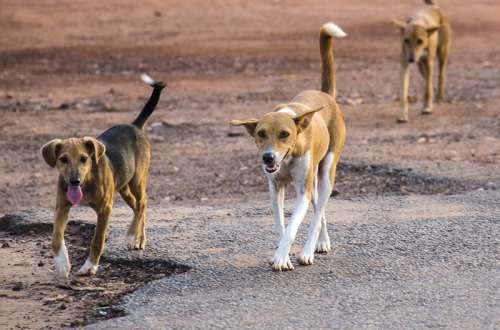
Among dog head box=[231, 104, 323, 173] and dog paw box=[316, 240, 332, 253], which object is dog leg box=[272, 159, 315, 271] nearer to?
dog head box=[231, 104, 323, 173]

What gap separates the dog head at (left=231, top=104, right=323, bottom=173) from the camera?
820 cm

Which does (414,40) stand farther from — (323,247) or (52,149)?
(52,149)

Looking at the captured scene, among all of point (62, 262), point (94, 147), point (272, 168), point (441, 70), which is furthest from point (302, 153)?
point (441, 70)

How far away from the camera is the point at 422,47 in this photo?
17.0 meters

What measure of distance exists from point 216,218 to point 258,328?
2.91 metres

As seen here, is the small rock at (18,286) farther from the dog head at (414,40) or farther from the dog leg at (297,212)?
the dog head at (414,40)

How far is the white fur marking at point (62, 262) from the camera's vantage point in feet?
27.8

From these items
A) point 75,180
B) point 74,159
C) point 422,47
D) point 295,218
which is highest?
point 74,159

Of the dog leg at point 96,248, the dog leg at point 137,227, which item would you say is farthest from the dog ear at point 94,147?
the dog leg at point 137,227

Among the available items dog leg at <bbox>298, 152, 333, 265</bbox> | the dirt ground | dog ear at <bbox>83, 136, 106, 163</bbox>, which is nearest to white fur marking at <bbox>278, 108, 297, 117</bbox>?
dog leg at <bbox>298, 152, 333, 265</bbox>

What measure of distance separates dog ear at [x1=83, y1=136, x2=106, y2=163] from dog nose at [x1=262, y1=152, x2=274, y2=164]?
1174 mm

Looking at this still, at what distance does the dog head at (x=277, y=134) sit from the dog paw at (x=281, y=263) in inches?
25.1

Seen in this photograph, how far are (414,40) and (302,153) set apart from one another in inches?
346

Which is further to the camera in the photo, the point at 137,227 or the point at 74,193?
the point at 137,227
